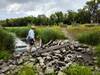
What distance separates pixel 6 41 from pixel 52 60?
19.2ft

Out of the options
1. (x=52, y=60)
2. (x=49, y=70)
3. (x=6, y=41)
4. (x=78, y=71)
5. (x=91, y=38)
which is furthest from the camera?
(x=91, y=38)

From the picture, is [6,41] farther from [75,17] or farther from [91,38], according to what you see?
[75,17]

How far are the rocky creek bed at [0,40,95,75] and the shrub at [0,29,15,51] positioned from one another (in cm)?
264

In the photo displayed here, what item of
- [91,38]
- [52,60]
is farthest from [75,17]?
[52,60]

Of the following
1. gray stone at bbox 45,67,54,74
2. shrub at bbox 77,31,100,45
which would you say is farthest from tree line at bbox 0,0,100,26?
gray stone at bbox 45,67,54,74

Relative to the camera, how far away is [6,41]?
2016 centimetres

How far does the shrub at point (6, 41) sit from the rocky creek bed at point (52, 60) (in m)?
2.64

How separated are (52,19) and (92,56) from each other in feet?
205

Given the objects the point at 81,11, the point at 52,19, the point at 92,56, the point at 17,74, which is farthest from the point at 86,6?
the point at 17,74

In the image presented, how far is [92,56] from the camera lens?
1688 cm

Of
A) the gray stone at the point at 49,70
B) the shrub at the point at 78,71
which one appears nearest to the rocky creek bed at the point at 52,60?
the gray stone at the point at 49,70

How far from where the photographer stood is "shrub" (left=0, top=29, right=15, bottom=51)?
20.0 metres

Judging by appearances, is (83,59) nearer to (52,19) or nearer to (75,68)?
(75,68)

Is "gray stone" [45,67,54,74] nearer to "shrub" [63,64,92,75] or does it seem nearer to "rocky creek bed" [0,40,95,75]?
"rocky creek bed" [0,40,95,75]
